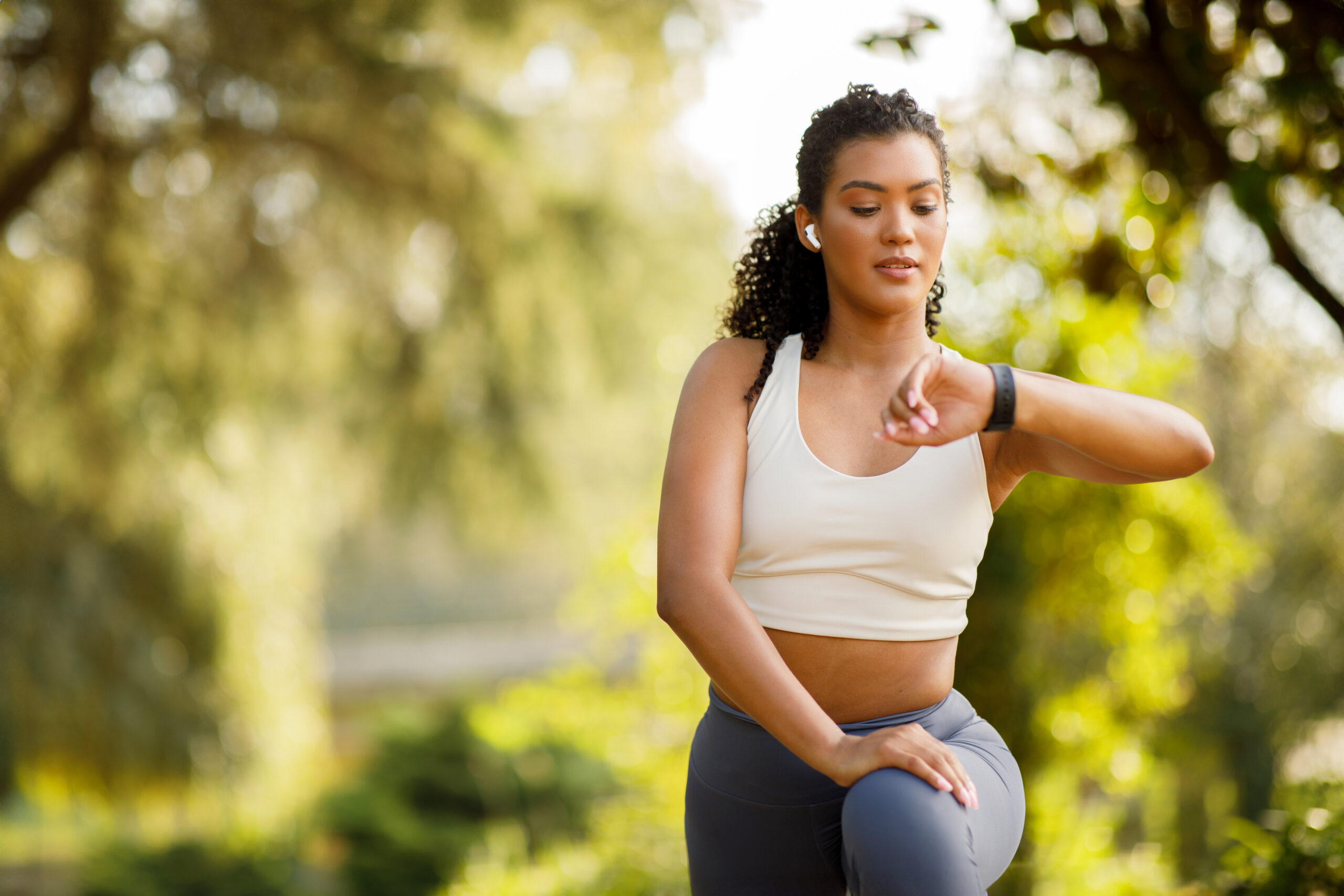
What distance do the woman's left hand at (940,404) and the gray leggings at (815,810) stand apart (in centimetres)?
42

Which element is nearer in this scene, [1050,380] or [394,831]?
[1050,380]

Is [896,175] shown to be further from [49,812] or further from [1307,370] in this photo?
[49,812]

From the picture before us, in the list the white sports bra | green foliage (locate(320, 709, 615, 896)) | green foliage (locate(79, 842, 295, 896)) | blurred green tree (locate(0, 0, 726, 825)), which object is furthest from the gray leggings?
green foliage (locate(79, 842, 295, 896))

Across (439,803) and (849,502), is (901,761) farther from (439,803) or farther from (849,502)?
(439,803)

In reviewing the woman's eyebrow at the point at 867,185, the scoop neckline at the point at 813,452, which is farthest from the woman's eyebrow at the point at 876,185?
the scoop neckline at the point at 813,452

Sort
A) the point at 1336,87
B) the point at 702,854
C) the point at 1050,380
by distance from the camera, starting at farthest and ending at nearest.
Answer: the point at 1336,87
the point at 702,854
the point at 1050,380

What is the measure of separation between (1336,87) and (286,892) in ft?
26.1

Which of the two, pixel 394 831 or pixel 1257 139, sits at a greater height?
pixel 1257 139

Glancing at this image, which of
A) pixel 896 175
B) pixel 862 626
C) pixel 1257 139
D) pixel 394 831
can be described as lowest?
pixel 394 831

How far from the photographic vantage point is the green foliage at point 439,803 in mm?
7039

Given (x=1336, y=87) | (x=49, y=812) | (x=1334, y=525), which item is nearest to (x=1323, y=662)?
(x=1334, y=525)

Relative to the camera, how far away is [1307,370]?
839 centimetres

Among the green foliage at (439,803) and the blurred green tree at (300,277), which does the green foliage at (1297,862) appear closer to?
the blurred green tree at (300,277)

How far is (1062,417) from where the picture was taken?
4.39ft
